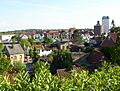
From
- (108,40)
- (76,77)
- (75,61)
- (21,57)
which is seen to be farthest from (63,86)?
(21,57)

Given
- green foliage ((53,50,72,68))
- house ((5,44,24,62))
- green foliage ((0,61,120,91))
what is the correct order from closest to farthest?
1. green foliage ((0,61,120,91))
2. green foliage ((53,50,72,68))
3. house ((5,44,24,62))

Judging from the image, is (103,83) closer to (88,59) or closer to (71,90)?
(71,90)

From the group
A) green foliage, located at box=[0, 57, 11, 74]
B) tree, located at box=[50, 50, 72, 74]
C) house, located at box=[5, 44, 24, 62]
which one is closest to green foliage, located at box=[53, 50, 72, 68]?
tree, located at box=[50, 50, 72, 74]

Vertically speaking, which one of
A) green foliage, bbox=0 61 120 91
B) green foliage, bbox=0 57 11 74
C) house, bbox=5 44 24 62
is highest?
green foliage, bbox=0 61 120 91

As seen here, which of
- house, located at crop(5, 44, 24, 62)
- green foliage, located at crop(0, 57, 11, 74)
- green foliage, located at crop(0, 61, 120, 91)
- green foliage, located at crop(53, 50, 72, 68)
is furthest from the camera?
house, located at crop(5, 44, 24, 62)

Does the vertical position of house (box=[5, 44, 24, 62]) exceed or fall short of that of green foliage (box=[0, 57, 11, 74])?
it falls short

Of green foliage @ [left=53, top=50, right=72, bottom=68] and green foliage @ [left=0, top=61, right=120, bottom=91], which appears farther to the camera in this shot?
green foliage @ [left=53, top=50, right=72, bottom=68]

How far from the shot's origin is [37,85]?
29.3 ft

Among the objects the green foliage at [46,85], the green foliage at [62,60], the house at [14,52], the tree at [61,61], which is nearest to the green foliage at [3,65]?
the tree at [61,61]

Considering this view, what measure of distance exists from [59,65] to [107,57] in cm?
867

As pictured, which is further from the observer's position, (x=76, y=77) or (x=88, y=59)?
(x=88, y=59)

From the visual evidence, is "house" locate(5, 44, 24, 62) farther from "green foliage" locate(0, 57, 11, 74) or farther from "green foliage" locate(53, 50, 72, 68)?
"green foliage" locate(0, 57, 11, 74)

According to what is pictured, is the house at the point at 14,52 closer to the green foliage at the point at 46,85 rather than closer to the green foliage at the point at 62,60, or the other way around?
Answer: the green foliage at the point at 62,60

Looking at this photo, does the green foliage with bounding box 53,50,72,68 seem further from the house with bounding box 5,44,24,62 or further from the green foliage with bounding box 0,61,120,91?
the green foliage with bounding box 0,61,120,91
